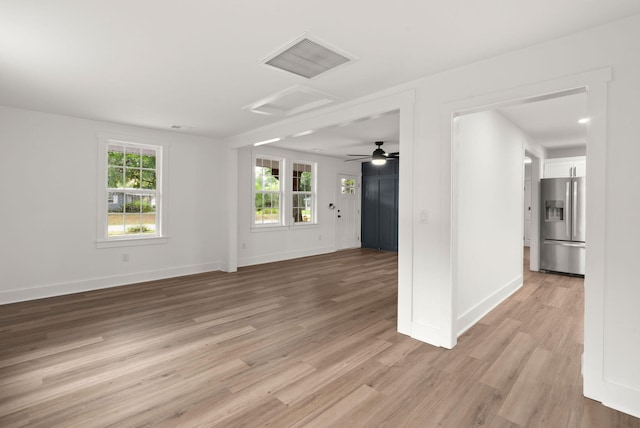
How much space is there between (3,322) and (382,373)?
4.14m

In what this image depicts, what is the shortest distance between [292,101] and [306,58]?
1.17 metres

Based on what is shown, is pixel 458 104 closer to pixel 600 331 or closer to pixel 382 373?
pixel 600 331

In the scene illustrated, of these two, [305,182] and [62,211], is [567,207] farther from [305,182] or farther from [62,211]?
[62,211]

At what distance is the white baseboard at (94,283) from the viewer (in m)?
4.34

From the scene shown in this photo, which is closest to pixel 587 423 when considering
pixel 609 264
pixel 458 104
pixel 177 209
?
pixel 609 264

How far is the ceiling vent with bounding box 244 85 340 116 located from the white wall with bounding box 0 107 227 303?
2403 millimetres

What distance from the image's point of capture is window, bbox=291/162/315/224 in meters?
7.90

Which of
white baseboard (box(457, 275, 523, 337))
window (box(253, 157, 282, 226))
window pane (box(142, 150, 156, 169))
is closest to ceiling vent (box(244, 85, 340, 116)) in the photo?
window pane (box(142, 150, 156, 169))

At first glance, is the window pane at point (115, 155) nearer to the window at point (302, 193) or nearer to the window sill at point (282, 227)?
the window sill at point (282, 227)

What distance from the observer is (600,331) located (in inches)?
85.3

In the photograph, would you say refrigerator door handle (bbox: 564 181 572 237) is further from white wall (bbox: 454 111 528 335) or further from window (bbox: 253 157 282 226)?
window (bbox: 253 157 282 226)

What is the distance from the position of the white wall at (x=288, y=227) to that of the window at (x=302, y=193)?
179mm

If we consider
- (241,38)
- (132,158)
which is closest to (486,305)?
(241,38)

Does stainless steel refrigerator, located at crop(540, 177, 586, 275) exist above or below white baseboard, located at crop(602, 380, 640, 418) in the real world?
above
